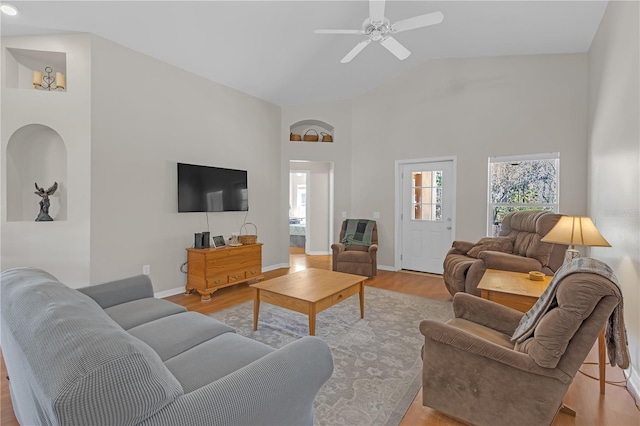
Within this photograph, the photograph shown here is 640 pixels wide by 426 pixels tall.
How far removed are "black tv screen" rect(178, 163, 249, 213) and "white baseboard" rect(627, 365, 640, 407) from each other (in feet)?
14.9

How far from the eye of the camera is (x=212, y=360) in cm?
162

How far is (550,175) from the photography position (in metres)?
4.50

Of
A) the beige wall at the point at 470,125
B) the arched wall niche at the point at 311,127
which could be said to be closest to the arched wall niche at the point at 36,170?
the arched wall niche at the point at 311,127

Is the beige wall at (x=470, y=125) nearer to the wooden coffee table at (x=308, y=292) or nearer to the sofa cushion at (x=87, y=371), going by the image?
the wooden coffee table at (x=308, y=292)

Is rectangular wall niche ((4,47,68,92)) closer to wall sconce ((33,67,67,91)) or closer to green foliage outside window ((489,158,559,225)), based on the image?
wall sconce ((33,67,67,91))

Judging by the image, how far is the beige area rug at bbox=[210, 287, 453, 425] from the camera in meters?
1.95

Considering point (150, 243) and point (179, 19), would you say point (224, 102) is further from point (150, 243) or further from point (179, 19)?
point (150, 243)

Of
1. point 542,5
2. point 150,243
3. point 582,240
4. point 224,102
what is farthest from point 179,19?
point 582,240

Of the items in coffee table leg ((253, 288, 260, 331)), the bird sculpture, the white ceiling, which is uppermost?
the white ceiling

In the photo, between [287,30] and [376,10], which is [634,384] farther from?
[287,30]

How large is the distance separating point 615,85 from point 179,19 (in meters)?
4.36

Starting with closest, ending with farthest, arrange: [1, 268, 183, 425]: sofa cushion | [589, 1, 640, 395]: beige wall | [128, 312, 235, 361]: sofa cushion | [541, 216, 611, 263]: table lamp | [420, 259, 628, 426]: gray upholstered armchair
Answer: [1, 268, 183, 425]: sofa cushion, [420, 259, 628, 426]: gray upholstered armchair, [128, 312, 235, 361]: sofa cushion, [589, 1, 640, 395]: beige wall, [541, 216, 611, 263]: table lamp

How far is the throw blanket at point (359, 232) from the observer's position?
5516 mm

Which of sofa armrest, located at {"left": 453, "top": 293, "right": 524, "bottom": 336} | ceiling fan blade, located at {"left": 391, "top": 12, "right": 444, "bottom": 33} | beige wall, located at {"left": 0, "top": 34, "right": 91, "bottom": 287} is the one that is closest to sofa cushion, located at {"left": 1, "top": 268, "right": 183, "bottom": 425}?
sofa armrest, located at {"left": 453, "top": 293, "right": 524, "bottom": 336}
